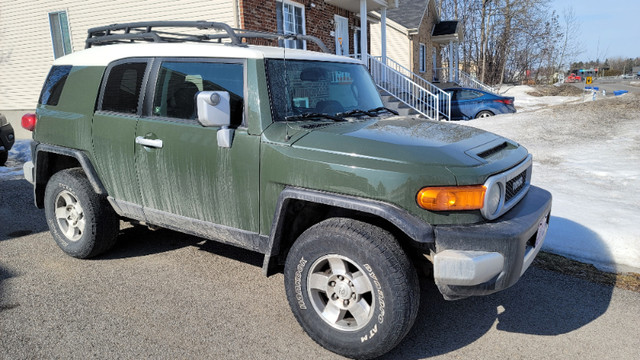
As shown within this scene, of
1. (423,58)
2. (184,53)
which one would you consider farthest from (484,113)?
(184,53)

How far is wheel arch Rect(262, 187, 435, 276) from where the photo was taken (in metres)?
2.58

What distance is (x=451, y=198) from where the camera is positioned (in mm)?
2584

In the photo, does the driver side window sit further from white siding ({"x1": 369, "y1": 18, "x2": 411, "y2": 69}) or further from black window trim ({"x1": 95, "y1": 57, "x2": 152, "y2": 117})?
white siding ({"x1": 369, "y1": 18, "x2": 411, "y2": 69})

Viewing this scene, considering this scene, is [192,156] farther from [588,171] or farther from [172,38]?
[588,171]

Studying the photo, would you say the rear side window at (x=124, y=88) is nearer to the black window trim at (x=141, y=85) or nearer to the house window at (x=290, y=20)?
the black window trim at (x=141, y=85)

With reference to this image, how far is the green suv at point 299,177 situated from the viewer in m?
2.61

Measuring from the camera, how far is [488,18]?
127 feet

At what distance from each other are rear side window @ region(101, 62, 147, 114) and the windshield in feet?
4.09

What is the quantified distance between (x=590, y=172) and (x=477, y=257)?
6.29 metres

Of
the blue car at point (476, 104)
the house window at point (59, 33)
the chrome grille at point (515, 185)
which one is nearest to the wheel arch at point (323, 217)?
the chrome grille at point (515, 185)

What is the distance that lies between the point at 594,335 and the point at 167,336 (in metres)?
2.80

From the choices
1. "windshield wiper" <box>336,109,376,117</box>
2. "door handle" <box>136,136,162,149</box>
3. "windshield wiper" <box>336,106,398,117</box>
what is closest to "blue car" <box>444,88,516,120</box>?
"windshield wiper" <box>336,106,398,117</box>

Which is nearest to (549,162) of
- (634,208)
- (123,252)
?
(634,208)

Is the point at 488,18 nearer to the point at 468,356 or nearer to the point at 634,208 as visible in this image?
the point at 634,208
